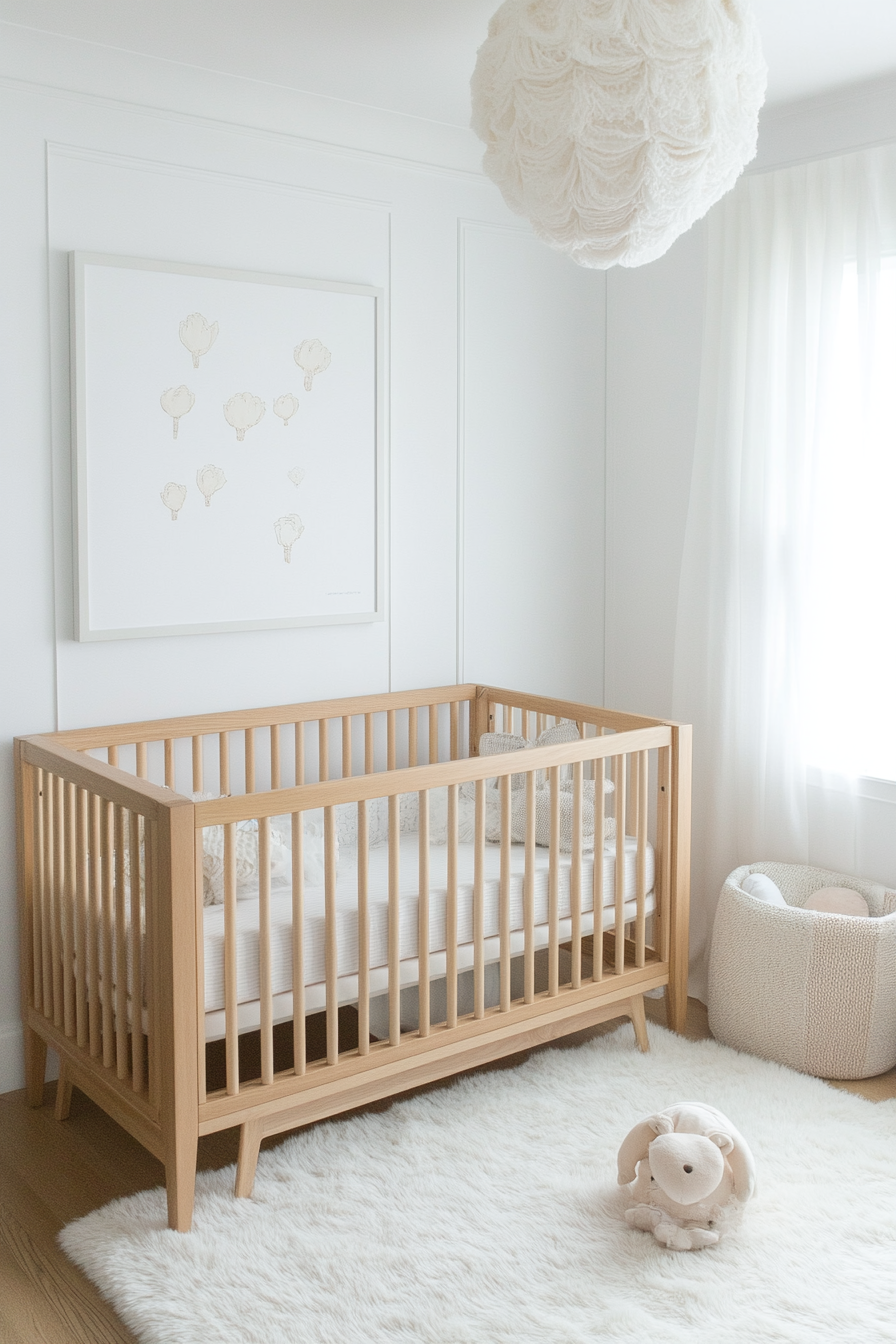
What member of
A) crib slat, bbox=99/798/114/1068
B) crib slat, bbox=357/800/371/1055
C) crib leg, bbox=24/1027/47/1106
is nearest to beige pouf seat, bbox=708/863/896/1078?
crib slat, bbox=357/800/371/1055

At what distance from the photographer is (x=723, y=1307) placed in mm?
1945

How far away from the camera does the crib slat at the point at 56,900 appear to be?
2.46 meters

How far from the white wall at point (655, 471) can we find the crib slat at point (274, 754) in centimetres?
128

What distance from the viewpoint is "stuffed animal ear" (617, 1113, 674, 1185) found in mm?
2189

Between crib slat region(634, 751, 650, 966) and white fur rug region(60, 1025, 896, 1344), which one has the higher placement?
crib slat region(634, 751, 650, 966)

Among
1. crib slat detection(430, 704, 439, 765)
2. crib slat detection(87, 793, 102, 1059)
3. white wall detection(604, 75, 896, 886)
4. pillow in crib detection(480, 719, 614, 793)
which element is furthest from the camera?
crib slat detection(430, 704, 439, 765)

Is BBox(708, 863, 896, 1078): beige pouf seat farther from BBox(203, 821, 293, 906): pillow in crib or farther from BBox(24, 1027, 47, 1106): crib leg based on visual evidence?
BBox(24, 1027, 47, 1106): crib leg

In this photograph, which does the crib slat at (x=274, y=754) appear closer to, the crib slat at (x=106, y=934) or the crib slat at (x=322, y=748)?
the crib slat at (x=322, y=748)

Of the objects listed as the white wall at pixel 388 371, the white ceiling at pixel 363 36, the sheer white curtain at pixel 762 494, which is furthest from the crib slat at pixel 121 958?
the sheer white curtain at pixel 762 494

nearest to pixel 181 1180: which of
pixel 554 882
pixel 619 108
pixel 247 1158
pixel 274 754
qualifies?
pixel 247 1158

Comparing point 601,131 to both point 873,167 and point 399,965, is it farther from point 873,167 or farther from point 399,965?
point 399,965

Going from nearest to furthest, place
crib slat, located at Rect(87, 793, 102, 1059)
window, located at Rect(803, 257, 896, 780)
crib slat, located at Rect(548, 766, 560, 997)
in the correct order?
crib slat, located at Rect(87, 793, 102, 1059), crib slat, located at Rect(548, 766, 560, 997), window, located at Rect(803, 257, 896, 780)

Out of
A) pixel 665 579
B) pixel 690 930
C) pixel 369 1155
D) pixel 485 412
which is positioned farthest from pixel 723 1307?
pixel 485 412

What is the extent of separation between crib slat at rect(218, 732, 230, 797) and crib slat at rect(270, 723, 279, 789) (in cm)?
11
